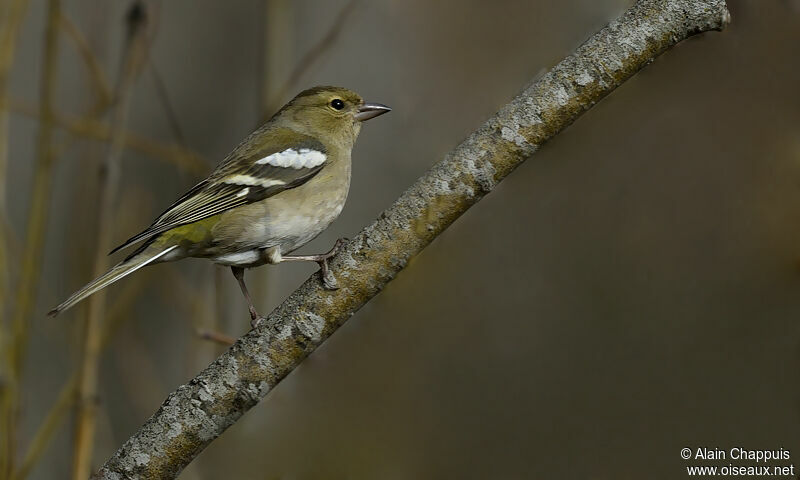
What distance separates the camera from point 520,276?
4031 mm

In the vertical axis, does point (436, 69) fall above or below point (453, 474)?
above

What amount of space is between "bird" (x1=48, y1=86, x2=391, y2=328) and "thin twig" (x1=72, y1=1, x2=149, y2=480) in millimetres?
128

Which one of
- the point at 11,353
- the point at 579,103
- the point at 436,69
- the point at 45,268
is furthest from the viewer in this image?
the point at 45,268

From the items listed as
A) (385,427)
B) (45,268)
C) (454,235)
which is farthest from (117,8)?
(385,427)

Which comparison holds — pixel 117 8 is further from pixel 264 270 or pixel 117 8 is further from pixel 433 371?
pixel 433 371

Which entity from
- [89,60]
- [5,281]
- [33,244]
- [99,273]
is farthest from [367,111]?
[5,281]

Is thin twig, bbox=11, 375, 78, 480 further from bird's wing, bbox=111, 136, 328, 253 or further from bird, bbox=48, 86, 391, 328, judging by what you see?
bird's wing, bbox=111, 136, 328, 253

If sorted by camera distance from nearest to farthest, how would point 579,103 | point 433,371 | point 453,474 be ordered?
1. point 579,103
2. point 453,474
3. point 433,371

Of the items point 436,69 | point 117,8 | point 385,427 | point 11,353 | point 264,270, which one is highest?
point 117,8

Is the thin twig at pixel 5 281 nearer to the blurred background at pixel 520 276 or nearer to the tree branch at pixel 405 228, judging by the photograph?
the blurred background at pixel 520 276

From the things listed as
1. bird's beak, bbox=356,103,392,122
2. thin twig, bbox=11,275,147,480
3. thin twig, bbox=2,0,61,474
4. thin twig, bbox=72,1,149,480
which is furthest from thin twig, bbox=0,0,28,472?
bird's beak, bbox=356,103,392,122

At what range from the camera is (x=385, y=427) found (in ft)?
13.0

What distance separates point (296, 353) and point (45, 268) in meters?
5.02

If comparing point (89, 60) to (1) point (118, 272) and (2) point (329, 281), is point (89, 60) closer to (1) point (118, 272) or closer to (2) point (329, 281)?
(1) point (118, 272)
